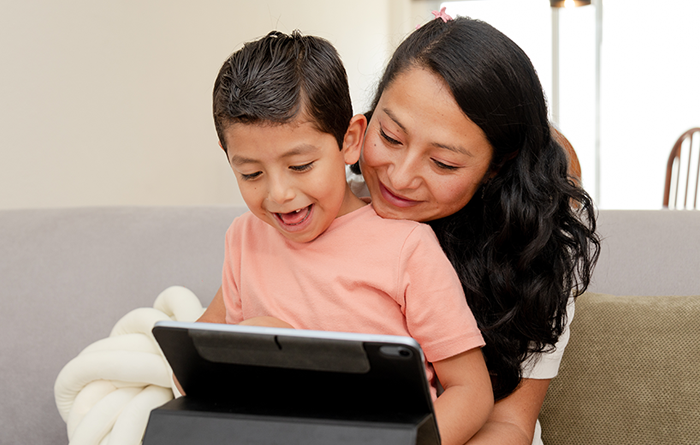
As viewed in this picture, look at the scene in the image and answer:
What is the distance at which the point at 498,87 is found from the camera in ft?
2.64

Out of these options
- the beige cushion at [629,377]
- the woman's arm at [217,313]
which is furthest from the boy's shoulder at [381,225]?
the beige cushion at [629,377]

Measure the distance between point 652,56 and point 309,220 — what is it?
192 inches

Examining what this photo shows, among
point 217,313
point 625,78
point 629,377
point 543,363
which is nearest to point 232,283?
point 217,313

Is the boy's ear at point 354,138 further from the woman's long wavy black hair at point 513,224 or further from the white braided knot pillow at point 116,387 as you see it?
the white braided knot pillow at point 116,387

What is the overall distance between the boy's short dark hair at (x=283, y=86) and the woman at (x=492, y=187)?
0.35 ft

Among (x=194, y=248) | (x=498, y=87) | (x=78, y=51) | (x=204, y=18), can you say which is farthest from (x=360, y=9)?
(x=498, y=87)

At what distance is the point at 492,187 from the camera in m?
0.90

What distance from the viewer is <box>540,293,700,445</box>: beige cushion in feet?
3.15

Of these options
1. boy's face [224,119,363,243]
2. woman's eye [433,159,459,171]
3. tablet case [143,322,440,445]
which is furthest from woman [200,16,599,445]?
tablet case [143,322,440,445]

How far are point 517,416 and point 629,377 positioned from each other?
0.24 m

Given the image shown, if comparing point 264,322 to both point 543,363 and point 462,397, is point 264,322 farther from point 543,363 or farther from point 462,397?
point 543,363

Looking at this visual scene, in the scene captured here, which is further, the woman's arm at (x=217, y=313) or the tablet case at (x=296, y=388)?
the woman's arm at (x=217, y=313)

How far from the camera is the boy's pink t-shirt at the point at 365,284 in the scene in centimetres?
75

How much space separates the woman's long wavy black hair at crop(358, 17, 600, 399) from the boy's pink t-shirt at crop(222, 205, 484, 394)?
115 millimetres
